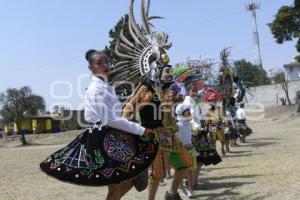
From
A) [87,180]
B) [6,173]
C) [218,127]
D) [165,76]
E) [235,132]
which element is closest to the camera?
[87,180]

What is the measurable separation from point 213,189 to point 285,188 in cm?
115

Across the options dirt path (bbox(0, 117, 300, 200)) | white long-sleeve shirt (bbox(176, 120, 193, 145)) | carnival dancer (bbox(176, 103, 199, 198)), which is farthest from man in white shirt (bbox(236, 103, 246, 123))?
white long-sleeve shirt (bbox(176, 120, 193, 145))

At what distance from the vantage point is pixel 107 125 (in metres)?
4.45

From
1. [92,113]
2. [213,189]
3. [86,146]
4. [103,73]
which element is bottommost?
[213,189]

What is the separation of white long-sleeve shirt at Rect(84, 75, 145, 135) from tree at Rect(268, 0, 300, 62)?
33.9 metres

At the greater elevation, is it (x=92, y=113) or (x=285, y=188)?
(x=92, y=113)

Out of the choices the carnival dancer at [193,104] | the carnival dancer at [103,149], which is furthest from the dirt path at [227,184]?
the carnival dancer at [103,149]

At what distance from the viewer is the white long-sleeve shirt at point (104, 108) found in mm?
4418

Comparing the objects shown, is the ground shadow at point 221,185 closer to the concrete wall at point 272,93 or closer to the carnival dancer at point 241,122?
the carnival dancer at point 241,122

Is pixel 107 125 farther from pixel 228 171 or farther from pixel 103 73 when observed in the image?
pixel 228 171

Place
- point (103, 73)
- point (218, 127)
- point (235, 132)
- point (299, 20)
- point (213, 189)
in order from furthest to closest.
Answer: point (299, 20) < point (235, 132) < point (218, 127) < point (213, 189) < point (103, 73)

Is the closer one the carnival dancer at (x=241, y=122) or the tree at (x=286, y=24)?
the carnival dancer at (x=241, y=122)

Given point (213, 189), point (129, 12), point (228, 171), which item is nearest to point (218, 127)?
point (228, 171)

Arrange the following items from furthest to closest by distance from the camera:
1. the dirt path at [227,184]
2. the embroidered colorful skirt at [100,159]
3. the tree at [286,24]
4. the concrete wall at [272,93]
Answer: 1. the concrete wall at [272,93]
2. the tree at [286,24]
3. the dirt path at [227,184]
4. the embroidered colorful skirt at [100,159]
